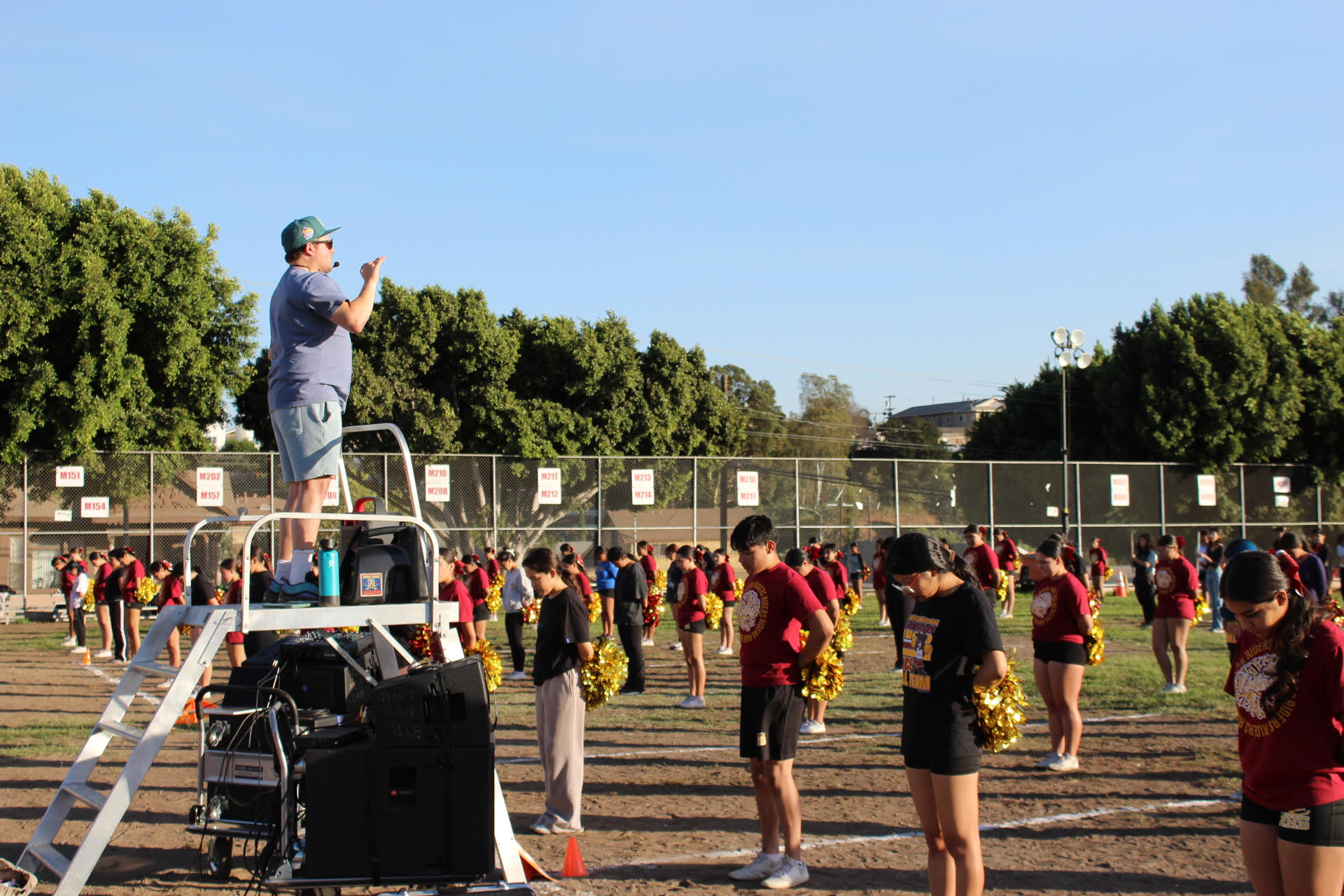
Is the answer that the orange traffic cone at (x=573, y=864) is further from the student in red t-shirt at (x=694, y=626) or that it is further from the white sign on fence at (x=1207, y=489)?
the white sign on fence at (x=1207, y=489)

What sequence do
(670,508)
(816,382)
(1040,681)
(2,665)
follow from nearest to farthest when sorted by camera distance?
1. (1040,681)
2. (2,665)
3. (670,508)
4. (816,382)

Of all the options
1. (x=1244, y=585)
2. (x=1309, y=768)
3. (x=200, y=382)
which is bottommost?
(x=1309, y=768)

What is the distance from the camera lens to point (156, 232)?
979 inches

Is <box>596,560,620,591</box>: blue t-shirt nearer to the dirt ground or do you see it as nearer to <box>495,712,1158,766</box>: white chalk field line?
the dirt ground

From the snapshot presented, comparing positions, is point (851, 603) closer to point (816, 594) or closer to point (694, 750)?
point (816, 594)

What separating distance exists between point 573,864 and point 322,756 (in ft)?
6.67

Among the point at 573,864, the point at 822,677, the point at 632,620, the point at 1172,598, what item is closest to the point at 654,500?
the point at 632,620

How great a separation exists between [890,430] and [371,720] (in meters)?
93.7

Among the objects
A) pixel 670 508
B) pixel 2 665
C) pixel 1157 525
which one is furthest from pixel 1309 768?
pixel 1157 525

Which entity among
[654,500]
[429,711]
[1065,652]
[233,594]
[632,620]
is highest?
[654,500]

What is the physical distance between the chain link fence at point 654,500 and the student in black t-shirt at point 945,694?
1610 cm

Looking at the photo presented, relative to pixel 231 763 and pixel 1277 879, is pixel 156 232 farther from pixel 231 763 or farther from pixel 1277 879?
pixel 1277 879

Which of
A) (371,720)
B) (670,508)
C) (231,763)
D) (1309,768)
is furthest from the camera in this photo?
(670,508)

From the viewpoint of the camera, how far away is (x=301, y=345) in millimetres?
5461
